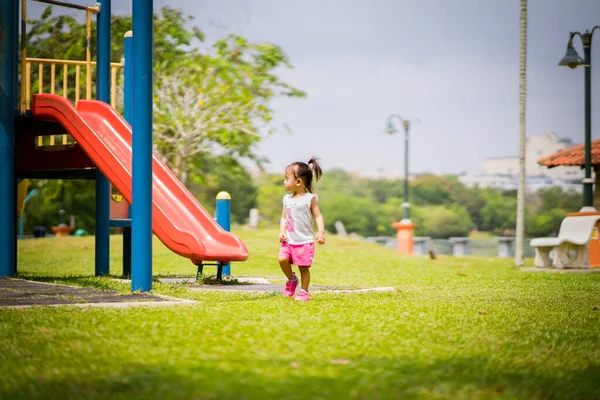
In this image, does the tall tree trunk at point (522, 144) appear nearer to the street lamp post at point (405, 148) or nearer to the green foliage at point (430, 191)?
the street lamp post at point (405, 148)

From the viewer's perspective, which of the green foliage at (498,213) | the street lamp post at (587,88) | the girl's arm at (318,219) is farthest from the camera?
the green foliage at (498,213)

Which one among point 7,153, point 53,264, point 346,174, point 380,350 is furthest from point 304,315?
point 346,174

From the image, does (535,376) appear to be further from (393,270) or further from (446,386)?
(393,270)

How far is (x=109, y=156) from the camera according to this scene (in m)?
10.9

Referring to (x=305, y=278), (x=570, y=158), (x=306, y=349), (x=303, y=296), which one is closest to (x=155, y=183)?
(x=305, y=278)

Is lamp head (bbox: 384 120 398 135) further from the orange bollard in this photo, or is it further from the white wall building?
the white wall building

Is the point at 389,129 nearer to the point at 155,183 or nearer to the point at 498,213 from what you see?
the point at 155,183

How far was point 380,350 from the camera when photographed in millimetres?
5145

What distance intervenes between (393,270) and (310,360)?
42.8 ft

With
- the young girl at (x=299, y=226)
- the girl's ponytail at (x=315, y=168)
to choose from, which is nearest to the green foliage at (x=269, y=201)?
the girl's ponytail at (x=315, y=168)

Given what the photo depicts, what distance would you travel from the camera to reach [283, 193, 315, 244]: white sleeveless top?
840 cm

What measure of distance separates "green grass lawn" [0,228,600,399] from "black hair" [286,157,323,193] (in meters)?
1.28

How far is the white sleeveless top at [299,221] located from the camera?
27.6ft

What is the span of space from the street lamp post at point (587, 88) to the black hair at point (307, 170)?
41.5 feet
